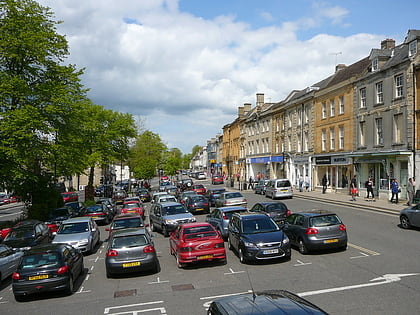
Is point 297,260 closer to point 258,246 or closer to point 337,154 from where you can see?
point 258,246

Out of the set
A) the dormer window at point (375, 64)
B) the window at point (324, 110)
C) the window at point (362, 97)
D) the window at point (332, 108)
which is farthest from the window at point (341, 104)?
the dormer window at point (375, 64)

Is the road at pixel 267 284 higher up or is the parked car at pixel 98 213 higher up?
the parked car at pixel 98 213

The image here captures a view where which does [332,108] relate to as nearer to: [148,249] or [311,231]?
[311,231]

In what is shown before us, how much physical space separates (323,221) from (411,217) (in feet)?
20.7

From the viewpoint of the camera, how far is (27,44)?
25.8 metres

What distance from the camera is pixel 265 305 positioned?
4.95m

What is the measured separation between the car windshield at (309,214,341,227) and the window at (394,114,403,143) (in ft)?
60.9

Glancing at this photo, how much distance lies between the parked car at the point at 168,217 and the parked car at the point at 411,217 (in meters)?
10.4

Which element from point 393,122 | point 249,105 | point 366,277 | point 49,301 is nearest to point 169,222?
point 49,301

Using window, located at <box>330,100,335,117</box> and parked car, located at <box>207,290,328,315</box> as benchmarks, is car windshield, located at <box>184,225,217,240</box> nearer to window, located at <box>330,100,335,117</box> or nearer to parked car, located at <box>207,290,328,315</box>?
parked car, located at <box>207,290,328,315</box>

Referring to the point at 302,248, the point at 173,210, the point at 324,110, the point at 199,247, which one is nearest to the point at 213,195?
the point at 173,210

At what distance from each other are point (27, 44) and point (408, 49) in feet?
90.5

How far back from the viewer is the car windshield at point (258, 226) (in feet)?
47.6

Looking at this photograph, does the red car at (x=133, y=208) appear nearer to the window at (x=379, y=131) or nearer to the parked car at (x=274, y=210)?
the parked car at (x=274, y=210)
